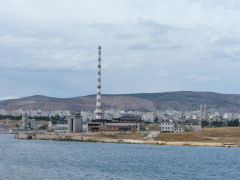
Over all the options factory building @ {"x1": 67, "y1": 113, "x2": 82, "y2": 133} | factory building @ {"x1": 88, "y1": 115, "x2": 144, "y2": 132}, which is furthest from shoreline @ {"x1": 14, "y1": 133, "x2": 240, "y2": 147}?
factory building @ {"x1": 88, "y1": 115, "x2": 144, "y2": 132}

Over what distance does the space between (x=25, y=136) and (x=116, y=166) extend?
85.4 metres

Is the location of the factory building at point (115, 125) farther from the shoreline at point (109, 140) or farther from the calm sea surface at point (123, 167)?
the calm sea surface at point (123, 167)

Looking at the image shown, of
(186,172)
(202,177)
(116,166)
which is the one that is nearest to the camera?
(202,177)

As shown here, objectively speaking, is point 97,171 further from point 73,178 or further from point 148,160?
point 148,160

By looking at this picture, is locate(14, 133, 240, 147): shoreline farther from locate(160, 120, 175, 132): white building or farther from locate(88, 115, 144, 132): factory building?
locate(160, 120, 175, 132): white building

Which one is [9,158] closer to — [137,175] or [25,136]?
[137,175]

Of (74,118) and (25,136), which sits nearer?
(25,136)

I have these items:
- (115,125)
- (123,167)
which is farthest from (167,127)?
(123,167)

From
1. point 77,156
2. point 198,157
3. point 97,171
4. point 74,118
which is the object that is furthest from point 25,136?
point 97,171

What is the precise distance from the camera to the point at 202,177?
53.9 metres

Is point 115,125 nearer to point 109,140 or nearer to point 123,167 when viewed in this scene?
point 109,140

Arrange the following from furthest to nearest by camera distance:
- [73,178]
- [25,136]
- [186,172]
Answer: [25,136] → [186,172] → [73,178]

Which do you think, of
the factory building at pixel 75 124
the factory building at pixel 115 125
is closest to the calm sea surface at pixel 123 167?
the factory building at pixel 115 125

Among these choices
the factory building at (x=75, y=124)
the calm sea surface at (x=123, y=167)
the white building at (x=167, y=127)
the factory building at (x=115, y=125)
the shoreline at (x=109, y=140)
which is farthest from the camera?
the factory building at (x=115, y=125)
